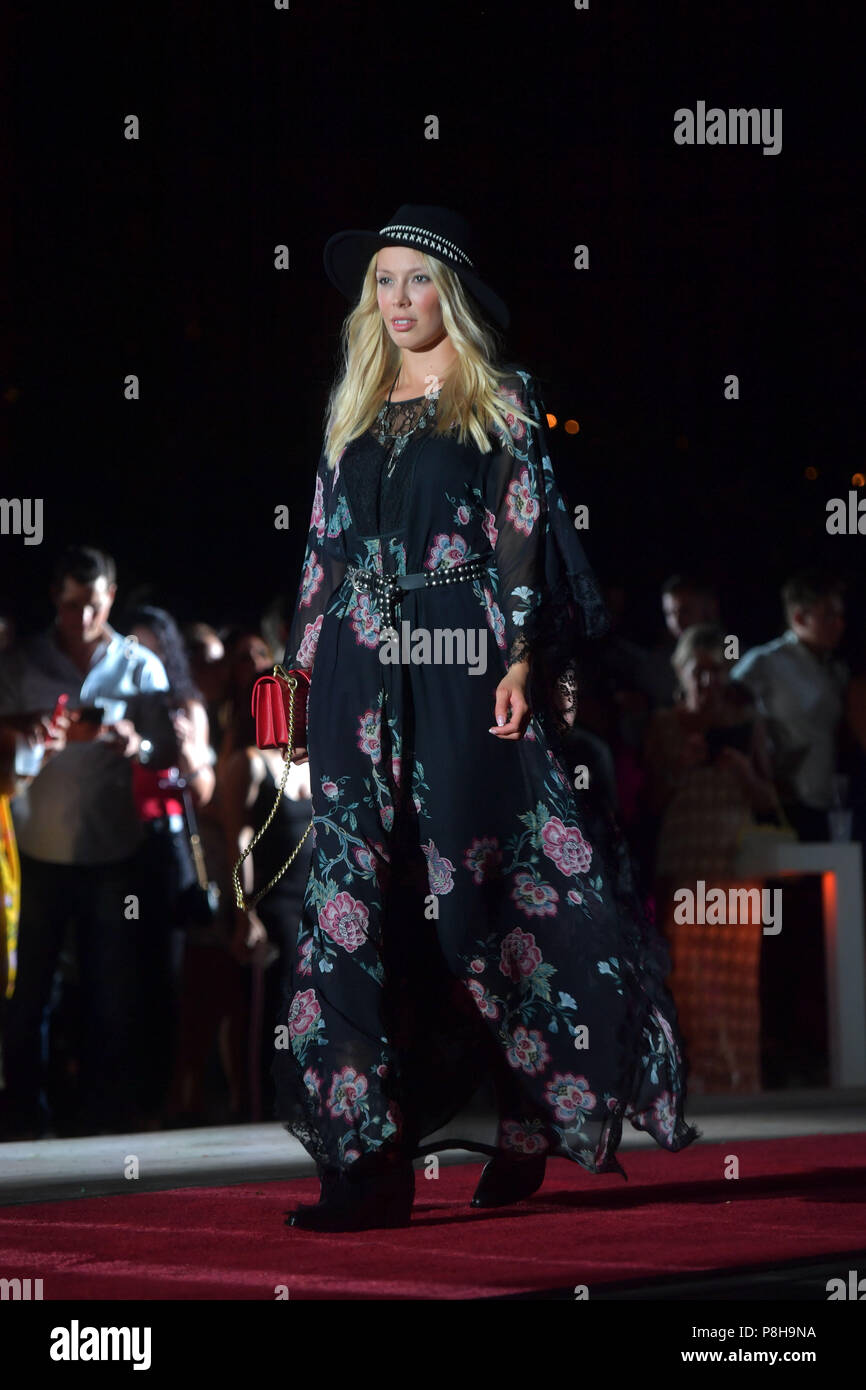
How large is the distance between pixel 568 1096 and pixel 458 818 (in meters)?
0.55

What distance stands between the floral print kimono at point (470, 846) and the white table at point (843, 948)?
3152 millimetres

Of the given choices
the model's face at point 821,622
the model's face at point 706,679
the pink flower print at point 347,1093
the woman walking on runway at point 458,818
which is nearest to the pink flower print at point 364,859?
the woman walking on runway at point 458,818

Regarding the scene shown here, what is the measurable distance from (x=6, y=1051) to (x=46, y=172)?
2.89 metres

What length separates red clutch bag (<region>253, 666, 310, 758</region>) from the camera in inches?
149

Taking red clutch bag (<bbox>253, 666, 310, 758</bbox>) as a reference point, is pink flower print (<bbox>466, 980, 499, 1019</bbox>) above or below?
below

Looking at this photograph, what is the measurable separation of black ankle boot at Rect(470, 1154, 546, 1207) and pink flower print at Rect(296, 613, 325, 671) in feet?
3.30

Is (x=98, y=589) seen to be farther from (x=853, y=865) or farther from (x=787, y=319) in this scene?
(x=787, y=319)

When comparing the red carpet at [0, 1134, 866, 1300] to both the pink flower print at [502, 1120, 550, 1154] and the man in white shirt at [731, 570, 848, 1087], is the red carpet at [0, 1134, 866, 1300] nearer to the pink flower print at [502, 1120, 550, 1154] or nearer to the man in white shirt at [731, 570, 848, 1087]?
the pink flower print at [502, 1120, 550, 1154]

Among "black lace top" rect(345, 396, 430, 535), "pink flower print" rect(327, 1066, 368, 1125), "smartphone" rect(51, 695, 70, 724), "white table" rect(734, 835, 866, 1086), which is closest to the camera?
"pink flower print" rect(327, 1066, 368, 1125)

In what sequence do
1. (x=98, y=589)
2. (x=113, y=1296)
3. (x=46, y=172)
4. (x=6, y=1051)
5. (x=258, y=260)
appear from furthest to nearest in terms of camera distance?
(x=258, y=260), (x=46, y=172), (x=98, y=589), (x=6, y=1051), (x=113, y=1296)

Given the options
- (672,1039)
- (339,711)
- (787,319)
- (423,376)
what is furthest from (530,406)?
(787,319)

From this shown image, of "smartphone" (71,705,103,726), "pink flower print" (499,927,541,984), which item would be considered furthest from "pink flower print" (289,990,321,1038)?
"smartphone" (71,705,103,726)

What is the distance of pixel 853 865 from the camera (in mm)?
6828

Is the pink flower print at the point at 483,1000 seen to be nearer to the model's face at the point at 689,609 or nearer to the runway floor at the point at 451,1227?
the runway floor at the point at 451,1227
